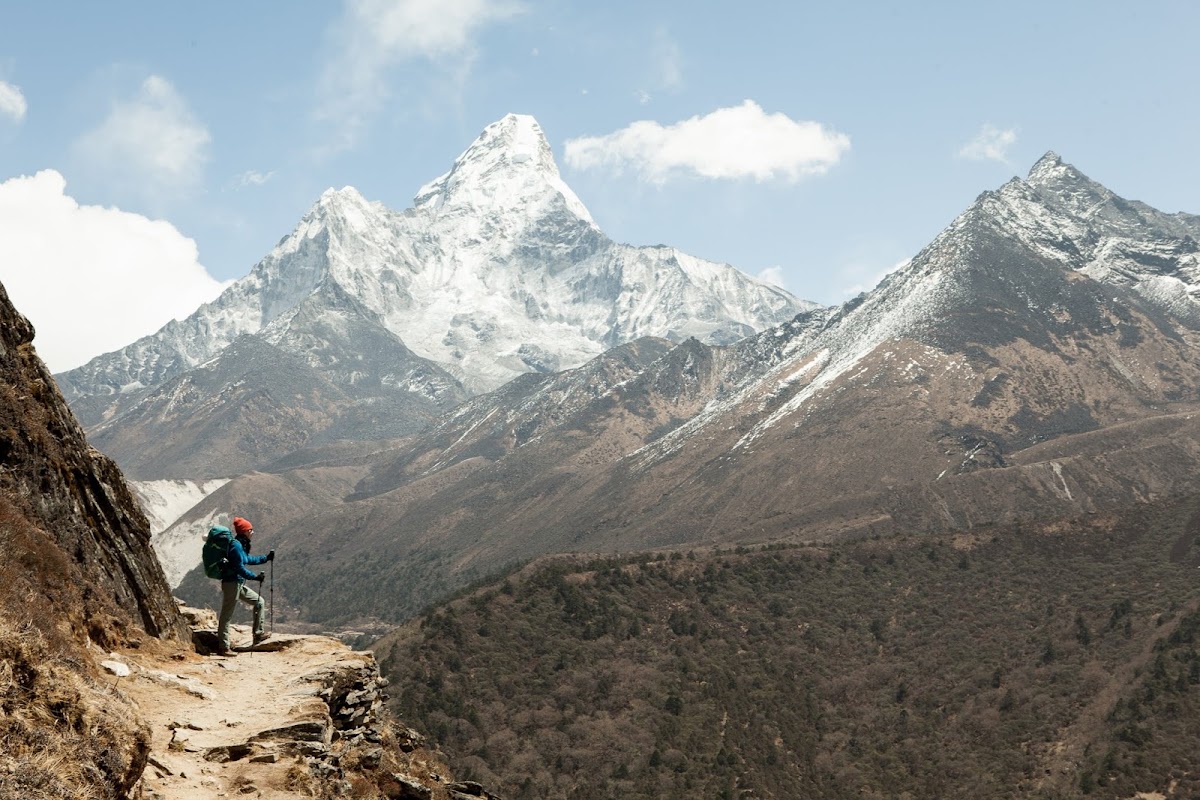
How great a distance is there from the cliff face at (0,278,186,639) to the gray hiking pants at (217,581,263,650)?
1.33m

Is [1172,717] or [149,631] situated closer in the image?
[149,631]

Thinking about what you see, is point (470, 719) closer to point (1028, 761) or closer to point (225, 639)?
point (1028, 761)

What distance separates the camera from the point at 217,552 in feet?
97.1

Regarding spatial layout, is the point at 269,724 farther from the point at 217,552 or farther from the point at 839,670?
the point at 839,670

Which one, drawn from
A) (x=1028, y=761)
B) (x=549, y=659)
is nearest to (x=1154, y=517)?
(x=1028, y=761)

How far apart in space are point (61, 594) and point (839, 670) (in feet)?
491

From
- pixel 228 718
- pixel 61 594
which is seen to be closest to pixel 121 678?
pixel 61 594

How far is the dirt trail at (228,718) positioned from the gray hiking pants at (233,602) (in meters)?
1.15

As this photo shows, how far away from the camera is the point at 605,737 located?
424 feet

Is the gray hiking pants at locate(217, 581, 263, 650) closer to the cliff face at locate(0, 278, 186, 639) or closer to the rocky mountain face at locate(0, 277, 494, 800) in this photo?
the rocky mountain face at locate(0, 277, 494, 800)

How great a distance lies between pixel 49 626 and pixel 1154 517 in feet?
654

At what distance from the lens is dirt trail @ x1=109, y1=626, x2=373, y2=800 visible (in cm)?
1938

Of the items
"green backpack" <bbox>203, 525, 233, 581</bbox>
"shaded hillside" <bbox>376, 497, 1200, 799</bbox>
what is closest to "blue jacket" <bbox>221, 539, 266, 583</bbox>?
"green backpack" <bbox>203, 525, 233, 581</bbox>

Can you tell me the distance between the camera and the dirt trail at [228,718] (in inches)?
763
